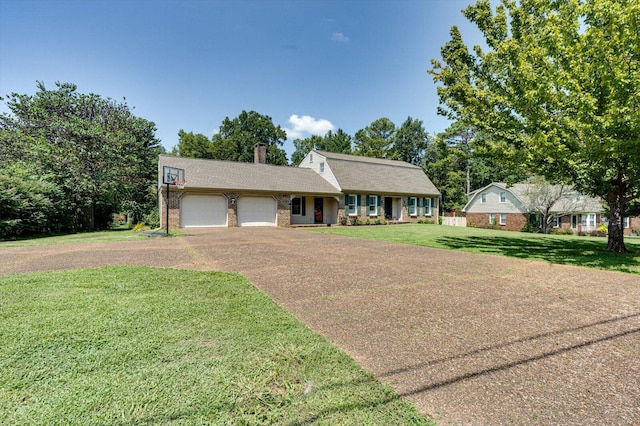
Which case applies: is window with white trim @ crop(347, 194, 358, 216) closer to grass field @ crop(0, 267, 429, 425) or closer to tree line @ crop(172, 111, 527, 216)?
grass field @ crop(0, 267, 429, 425)

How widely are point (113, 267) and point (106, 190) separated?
58.2 ft

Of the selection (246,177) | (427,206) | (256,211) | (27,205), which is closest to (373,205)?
(427,206)

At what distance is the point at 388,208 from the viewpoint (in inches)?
1037

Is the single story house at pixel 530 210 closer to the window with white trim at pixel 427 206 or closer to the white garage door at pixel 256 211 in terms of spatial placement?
the window with white trim at pixel 427 206

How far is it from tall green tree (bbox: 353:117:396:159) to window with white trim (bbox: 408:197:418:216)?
79.4 feet

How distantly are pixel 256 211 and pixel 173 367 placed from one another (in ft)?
60.6

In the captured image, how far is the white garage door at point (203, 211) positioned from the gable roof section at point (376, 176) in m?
9.18

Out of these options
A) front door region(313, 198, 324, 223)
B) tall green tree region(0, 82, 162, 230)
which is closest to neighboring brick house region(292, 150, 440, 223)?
front door region(313, 198, 324, 223)

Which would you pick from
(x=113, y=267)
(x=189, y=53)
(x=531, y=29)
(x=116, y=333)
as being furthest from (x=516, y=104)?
(x=189, y=53)

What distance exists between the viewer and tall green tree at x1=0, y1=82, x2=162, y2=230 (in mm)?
19062

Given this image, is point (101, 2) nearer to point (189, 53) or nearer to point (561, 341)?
point (189, 53)

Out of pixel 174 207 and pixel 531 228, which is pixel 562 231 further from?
pixel 174 207

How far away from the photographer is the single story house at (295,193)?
1889 cm

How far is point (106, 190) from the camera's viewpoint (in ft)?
68.0
